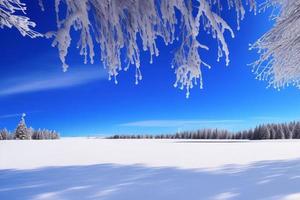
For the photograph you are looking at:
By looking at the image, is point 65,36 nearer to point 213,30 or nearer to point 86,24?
point 86,24

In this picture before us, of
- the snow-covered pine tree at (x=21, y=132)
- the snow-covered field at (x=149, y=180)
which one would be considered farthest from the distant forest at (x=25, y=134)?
the snow-covered field at (x=149, y=180)

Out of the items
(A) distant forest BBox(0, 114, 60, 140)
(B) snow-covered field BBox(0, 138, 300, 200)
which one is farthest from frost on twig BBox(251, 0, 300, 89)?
(A) distant forest BBox(0, 114, 60, 140)

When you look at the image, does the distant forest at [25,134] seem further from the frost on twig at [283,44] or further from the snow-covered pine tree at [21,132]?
the frost on twig at [283,44]

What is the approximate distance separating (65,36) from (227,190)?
170 inches

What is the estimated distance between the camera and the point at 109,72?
390 cm

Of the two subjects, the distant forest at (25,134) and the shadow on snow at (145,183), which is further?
the distant forest at (25,134)

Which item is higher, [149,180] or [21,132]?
[21,132]

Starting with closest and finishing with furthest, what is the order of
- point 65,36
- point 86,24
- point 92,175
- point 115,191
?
point 65,36 < point 86,24 < point 115,191 < point 92,175

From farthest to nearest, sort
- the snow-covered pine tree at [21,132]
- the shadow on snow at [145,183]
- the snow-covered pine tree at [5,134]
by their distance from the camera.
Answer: the snow-covered pine tree at [5,134] → the snow-covered pine tree at [21,132] → the shadow on snow at [145,183]

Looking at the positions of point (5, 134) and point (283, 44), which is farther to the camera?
point (5, 134)

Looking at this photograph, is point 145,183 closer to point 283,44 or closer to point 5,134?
point 283,44

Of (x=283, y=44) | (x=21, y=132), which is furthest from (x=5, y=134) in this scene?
(x=283, y=44)

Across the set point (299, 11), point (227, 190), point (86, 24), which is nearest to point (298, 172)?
point (227, 190)

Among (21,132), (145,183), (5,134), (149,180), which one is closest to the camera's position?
(145,183)
